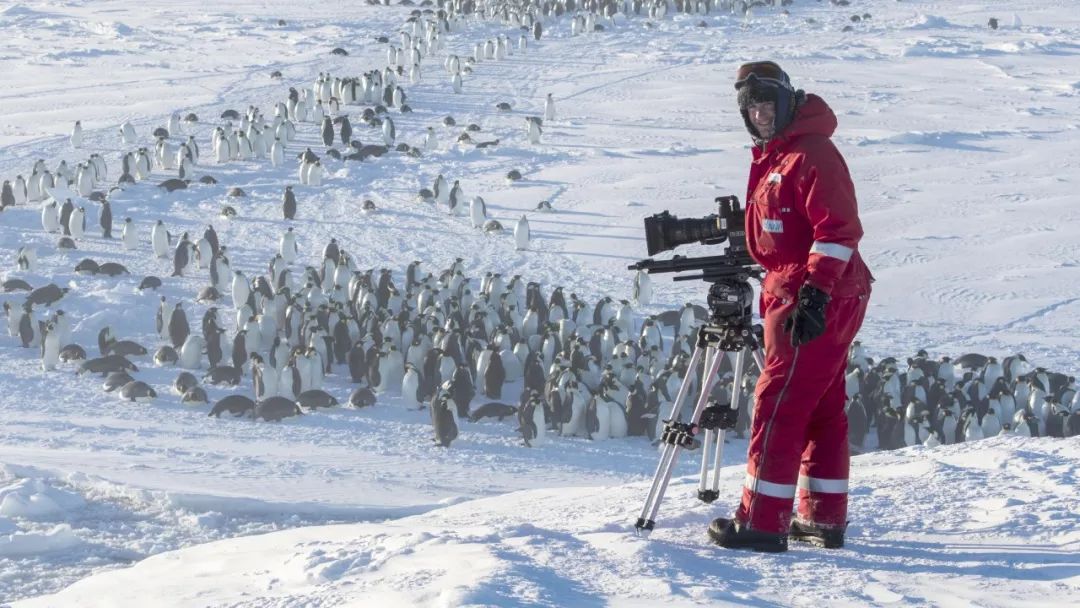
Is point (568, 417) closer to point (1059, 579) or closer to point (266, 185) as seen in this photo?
point (1059, 579)

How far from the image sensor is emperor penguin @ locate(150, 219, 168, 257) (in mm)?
13789

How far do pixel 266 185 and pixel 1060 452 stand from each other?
13.4m

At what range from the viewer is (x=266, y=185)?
17.3m

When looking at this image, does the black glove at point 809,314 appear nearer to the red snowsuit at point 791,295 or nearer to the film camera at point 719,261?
the red snowsuit at point 791,295

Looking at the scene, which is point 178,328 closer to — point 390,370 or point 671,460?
point 390,370

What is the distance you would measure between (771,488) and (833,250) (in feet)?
2.43

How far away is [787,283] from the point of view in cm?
391

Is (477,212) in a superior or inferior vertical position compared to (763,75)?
inferior

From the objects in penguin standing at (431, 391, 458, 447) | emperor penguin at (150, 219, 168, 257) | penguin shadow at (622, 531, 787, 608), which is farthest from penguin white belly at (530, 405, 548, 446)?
emperor penguin at (150, 219, 168, 257)

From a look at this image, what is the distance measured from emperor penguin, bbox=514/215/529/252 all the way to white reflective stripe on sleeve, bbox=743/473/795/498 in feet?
34.7

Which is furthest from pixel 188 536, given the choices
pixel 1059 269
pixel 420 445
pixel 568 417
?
pixel 1059 269

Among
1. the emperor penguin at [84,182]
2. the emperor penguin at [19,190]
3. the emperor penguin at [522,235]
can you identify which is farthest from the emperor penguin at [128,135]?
the emperor penguin at [522,235]

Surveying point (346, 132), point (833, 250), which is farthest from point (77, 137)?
point (833, 250)

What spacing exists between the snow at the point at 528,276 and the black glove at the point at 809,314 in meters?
0.68
